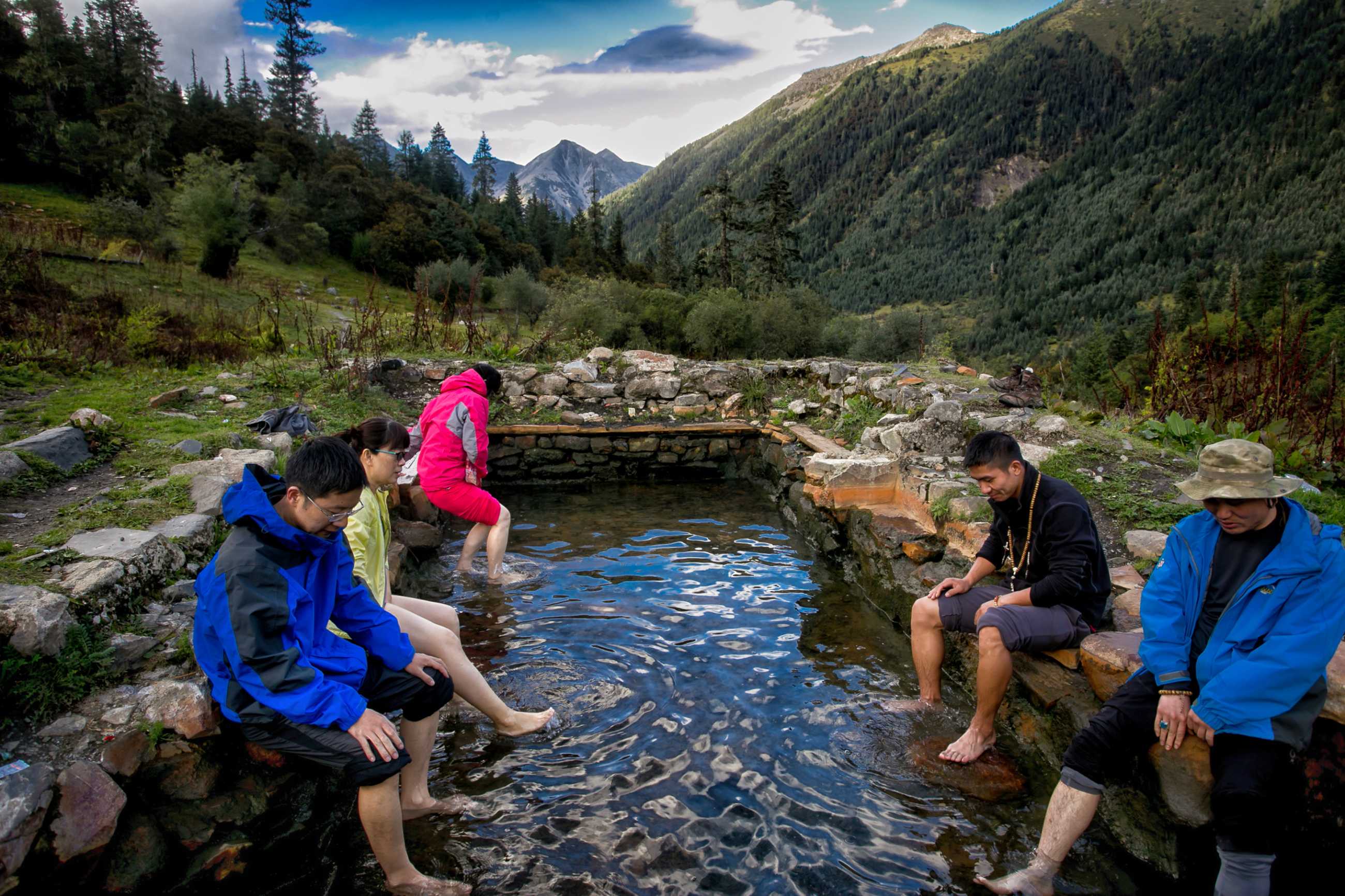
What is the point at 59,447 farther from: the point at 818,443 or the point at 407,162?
the point at 407,162

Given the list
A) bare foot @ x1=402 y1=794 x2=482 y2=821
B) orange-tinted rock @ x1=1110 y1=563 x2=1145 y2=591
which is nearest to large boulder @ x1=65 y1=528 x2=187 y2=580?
bare foot @ x1=402 y1=794 x2=482 y2=821

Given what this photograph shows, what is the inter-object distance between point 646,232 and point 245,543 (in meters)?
165

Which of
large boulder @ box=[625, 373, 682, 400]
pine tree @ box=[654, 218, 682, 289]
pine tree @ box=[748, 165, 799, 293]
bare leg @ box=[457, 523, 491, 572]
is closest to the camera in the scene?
bare leg @ box=[457, 523, 491, 572]

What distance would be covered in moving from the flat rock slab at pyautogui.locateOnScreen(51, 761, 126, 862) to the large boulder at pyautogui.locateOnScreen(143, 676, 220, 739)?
0.22m

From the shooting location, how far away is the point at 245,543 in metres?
2.08

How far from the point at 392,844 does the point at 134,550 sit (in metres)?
2.02

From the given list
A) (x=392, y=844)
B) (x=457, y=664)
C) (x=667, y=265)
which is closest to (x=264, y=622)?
(x=392, y=844)

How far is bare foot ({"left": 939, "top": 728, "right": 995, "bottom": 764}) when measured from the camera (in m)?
3.08

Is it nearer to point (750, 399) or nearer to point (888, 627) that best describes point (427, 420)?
point (888, 627)

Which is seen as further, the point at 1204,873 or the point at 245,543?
the point at 1204,873

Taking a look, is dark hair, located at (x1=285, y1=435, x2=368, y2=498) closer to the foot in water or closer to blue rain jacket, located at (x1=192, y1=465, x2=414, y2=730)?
blue rain jacket, located at (x1=192, y1=465, x2=414, y2=730)

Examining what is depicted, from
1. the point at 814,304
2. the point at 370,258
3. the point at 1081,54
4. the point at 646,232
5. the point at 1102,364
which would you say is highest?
the point at 1081,54

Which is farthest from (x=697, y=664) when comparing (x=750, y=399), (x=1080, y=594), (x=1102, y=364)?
(x=1102, y=364)

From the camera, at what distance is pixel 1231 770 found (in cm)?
205
